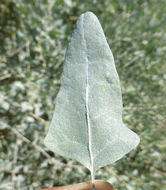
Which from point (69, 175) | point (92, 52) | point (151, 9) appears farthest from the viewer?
point (151, 9)

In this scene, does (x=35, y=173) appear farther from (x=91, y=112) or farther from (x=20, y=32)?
(x=91, y=112)

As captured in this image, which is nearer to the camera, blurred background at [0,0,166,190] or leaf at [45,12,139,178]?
leaf at [45,12,139,178]

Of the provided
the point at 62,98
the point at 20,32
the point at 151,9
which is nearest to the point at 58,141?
the point at 62,98

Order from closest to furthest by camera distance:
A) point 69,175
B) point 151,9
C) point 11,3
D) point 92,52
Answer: point 92,52
point 69,175
point 11,3
point 151,9

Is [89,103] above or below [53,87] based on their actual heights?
below

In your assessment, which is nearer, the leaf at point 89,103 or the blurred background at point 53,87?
the leaf at point 89,103
